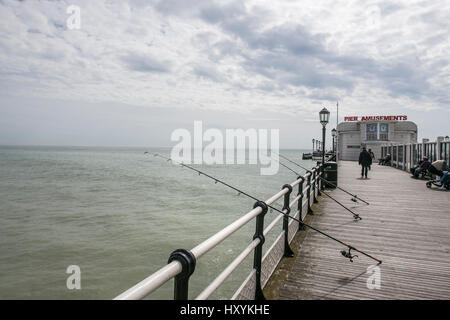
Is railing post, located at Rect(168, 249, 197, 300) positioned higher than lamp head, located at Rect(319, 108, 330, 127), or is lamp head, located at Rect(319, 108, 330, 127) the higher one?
lamp head, located at Rect(319, 108, 330, 127)

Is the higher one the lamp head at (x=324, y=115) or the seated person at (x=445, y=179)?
the lamp head at (x=324, y=115)

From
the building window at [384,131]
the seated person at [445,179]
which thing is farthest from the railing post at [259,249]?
the building window at [384,131]

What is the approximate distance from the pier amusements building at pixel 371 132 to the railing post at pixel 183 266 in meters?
48.2

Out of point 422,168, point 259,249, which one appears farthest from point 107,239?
point 422,168

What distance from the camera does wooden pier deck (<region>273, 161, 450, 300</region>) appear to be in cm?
379

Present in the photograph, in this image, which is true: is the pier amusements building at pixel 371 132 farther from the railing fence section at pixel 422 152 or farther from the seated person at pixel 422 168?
the seated person at pixel 422 168

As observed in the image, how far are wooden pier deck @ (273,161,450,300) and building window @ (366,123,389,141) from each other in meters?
41.6

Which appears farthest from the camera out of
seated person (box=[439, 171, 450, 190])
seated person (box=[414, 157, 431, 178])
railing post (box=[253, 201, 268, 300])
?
seated person (box=[414, 157, 431, 178])

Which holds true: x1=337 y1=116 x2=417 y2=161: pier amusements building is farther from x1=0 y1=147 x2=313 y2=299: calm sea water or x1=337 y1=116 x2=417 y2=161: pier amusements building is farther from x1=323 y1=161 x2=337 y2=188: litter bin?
x1=323 y1=161 x2=337 y2=188: litter bin

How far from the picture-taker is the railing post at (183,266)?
193cm

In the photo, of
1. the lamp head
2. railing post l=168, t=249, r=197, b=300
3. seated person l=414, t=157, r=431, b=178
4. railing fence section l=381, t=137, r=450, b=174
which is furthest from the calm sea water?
railing fence section l=381, t=137, r=450, b=174

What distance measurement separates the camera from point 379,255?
505cm
